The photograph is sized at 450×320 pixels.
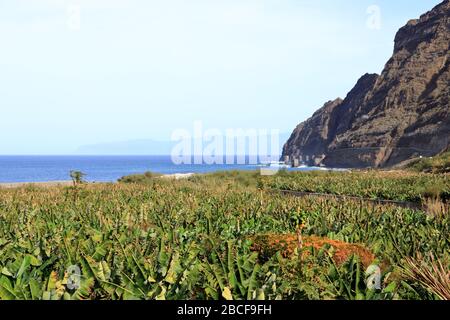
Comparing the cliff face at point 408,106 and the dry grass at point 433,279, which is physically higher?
the cliff face at point 408,106

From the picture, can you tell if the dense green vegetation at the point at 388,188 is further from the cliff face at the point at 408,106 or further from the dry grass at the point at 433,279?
the cliff face at the point at 408,106

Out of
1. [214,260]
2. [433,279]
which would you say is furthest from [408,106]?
[214,260]

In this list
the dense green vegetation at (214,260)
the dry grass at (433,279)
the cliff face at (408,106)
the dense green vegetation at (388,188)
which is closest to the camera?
the dense green vegetation at (214,260)

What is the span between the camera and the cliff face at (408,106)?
6569cm

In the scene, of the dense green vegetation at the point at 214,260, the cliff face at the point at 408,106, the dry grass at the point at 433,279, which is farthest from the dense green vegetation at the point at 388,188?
the cliff face at the point at 408,106

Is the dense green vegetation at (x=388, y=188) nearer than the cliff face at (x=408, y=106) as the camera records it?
Yes

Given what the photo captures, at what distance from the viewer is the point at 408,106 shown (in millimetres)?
76500

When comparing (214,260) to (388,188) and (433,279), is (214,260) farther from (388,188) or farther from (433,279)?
(388,188)

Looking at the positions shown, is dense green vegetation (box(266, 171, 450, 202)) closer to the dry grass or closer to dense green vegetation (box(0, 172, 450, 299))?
dense green vegetation (box(0, 172, 450, 299))

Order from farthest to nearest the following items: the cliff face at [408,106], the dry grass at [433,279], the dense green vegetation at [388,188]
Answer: the cliff face at [408,106] → the dense green vegetation at [388,188] → the dry grass at [433,279]

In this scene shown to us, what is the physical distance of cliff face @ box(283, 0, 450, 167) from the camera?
65688 millimetres
